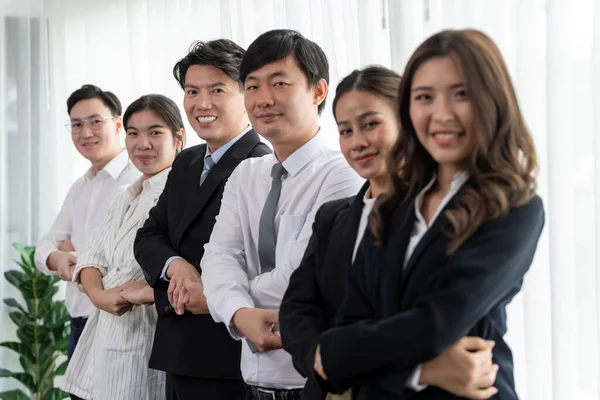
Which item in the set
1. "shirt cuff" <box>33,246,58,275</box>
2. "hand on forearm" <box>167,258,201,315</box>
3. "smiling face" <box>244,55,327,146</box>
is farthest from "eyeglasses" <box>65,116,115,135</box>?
"smiling face" <box>244,55,327,146</box>

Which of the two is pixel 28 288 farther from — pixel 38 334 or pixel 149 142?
pixel 149 142

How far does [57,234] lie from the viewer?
3805mm

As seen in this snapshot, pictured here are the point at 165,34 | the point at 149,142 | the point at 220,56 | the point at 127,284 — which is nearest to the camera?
the point at 220,56

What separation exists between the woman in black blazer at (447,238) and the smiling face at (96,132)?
2469 mm

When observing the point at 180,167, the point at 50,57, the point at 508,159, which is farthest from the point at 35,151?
the point at 508,159

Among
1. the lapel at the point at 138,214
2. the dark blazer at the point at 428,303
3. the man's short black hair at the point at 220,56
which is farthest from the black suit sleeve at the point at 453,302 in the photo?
the lapel at the point at 138,214

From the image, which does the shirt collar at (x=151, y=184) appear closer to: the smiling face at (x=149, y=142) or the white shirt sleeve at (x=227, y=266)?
the smiling face at (x=149, y=142)

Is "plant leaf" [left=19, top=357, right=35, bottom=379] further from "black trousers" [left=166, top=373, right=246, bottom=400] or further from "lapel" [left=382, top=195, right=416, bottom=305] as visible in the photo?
"lapel" [left=382, top=195, right=416, bottom=305]

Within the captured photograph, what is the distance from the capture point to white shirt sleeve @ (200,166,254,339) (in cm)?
195

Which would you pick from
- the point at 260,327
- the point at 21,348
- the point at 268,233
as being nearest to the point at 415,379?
the point at 260,327

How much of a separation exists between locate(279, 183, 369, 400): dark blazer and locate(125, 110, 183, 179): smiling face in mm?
1408

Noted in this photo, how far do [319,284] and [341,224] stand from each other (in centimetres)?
13

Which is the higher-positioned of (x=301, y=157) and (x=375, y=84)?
(x=375, y=84)

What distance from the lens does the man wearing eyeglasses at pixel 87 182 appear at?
11.9ft
